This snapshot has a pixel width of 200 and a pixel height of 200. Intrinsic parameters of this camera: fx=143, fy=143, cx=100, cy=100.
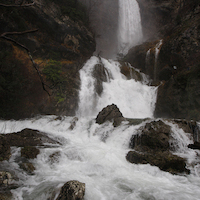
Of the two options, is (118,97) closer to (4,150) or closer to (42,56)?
(42,56)

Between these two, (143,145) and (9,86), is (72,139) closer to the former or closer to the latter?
(143,145)

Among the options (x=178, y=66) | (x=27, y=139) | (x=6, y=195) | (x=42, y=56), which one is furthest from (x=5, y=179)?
(x=178, y=66)

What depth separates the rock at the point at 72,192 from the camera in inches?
135

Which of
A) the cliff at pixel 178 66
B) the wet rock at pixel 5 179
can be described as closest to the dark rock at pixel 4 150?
the wet rock at pixel 5 179

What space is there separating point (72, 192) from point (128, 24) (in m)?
46.1

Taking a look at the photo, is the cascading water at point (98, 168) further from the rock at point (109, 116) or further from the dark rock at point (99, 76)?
the dark rock at point (99, 76)

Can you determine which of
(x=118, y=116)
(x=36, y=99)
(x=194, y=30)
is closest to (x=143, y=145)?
(x=118, y=116)

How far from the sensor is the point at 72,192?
3.52m

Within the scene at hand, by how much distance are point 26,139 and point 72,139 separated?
2732 millimetres

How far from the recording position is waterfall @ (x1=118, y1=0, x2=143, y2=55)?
40253 mm

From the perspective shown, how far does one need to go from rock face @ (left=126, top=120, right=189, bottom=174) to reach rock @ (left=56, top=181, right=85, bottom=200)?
3.27 metres

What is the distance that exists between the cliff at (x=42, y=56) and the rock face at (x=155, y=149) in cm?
695

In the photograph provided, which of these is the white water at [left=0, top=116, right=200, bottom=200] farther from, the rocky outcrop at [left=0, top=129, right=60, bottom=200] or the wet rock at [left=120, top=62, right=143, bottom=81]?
the wet rock at [left=120, top=62, right=143, bottom=81]

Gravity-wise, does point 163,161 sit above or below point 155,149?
below
